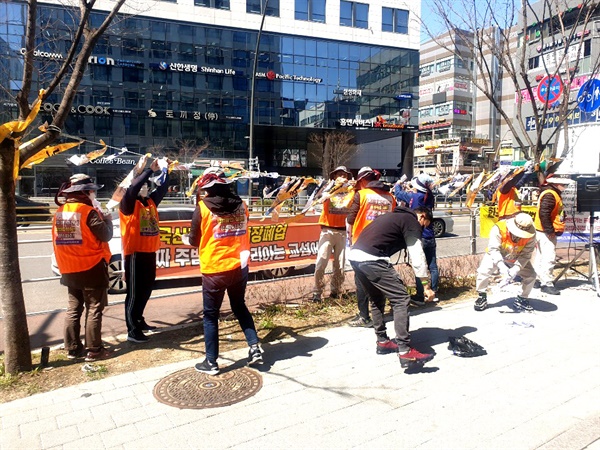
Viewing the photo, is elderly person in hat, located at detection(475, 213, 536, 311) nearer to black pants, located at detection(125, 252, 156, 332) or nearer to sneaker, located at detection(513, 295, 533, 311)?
sneaker, located at detection(513, 295, 533, 311)

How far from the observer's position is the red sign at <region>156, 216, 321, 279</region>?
724 centimetres

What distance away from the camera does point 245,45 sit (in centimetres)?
4012

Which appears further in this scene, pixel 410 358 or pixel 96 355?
pixel 96 355

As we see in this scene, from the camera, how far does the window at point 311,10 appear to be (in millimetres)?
40594

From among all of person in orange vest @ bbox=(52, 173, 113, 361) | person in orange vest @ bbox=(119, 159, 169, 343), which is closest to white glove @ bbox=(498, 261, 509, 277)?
person in orange vest @ bbox=(119, 159, 169, 343)

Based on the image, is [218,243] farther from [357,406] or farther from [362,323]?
[362,323]

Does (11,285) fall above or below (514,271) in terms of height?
above

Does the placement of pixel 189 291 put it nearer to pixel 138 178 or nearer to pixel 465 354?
pixel 138 178

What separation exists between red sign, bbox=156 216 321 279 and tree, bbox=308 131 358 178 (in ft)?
112

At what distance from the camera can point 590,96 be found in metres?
9.83

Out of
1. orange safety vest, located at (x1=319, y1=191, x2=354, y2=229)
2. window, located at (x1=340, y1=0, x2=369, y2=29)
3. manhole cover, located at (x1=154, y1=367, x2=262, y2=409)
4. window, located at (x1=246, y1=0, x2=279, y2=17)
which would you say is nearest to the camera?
manhole cover, located at (x1=154, y1=367, x2=262, y2=409)

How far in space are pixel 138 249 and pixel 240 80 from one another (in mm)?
38359

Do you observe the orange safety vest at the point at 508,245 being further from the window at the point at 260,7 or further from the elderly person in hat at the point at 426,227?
the window at the point at 260,7

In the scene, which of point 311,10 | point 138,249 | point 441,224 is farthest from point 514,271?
point 311,10
